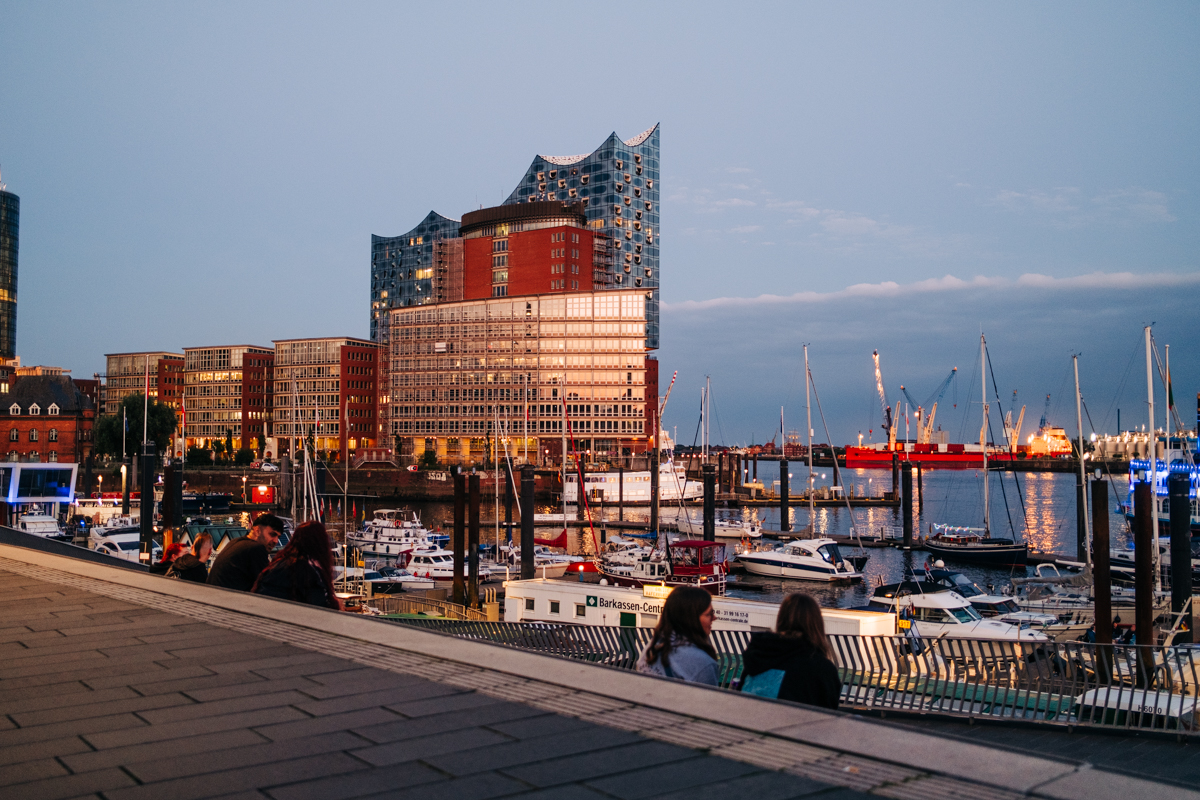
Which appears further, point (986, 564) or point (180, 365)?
point (180, 365)

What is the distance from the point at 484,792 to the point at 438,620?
1413 centimetres

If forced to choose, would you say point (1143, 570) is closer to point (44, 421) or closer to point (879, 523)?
point (879, 523)

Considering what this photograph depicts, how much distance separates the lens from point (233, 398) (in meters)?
167

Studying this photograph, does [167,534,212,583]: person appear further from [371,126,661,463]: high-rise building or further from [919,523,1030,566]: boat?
[371,126,661,463]: high-rise building

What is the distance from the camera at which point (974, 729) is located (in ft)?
41.9

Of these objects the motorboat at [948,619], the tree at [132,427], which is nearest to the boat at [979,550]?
the motorboat at [948,619]

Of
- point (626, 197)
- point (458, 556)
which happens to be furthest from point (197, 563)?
point (626, 197)

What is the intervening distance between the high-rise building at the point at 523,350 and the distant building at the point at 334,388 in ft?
9.53

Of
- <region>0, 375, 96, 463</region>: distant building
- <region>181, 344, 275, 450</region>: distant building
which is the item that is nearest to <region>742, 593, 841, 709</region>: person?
<region>0, 375, 96, 463</region>: distant building

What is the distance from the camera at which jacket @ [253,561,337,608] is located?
1028 cm

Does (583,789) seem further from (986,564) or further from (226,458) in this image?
(226,458)

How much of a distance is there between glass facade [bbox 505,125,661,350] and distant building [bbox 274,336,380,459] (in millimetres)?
51397

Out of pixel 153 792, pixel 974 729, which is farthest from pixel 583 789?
pixel 974 729

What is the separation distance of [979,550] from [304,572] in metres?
57.9
